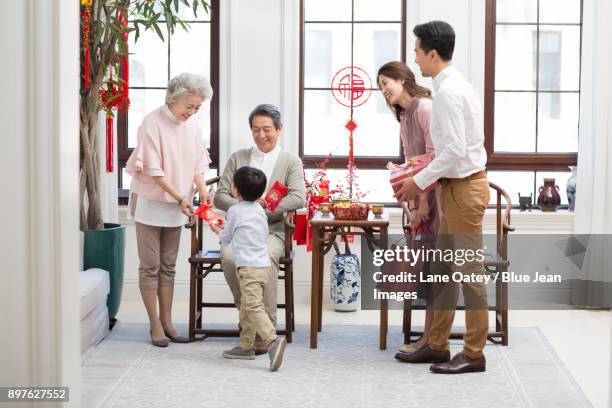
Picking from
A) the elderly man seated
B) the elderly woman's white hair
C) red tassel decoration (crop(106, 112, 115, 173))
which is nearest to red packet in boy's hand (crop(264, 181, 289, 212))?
the elderly man seated

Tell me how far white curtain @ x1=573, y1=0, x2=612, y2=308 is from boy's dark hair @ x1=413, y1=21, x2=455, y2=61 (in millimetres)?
2042

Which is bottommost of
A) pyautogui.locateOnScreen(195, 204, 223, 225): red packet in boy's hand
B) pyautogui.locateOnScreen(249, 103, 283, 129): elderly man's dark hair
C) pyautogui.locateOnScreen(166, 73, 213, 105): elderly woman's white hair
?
pyautogui.locateOnScreen(195, 204, 223, 225): red packet in boy's hand

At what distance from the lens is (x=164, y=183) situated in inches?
195

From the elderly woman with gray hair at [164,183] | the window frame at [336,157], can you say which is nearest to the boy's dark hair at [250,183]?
the elderly woman with gray hair at [164,183]

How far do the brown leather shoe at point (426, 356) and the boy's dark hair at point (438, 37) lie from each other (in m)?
1.41

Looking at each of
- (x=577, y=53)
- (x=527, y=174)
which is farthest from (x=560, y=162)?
(x=577, y=53)

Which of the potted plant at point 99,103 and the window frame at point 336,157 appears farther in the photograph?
the window frame at point 336,157

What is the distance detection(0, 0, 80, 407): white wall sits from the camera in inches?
95.3

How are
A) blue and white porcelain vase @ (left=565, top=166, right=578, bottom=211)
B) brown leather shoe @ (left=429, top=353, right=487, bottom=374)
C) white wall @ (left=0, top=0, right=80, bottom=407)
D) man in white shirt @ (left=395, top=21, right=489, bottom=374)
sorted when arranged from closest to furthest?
white wall @ (left=0, top=0, right=80, bottom=407) < man in white shirt @ (left=395, top=21, right=489, bottom=374) < brown leather shoe @ (left=429, top=353, right=487, bottom=374) < blue and white porcelain vase @ (left=565, top=166, right=578, bottom=211)

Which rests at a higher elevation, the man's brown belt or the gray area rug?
the man's brown belt

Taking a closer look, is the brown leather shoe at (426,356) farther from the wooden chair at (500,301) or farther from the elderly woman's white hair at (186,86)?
the elderly woman's white hair at (186,86)

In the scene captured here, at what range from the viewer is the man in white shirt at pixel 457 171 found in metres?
4.23

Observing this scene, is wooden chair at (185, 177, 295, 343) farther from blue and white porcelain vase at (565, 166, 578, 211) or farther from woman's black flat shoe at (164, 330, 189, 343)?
blue and white porcelain vase at (565, 166, 578, 211)

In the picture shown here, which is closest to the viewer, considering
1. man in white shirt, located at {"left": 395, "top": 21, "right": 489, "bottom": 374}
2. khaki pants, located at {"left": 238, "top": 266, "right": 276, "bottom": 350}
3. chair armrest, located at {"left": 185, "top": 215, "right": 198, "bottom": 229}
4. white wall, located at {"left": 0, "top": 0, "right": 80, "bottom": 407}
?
white wall, located at {"left": 0, "top": 0, "right": 80, "bottom": 407}
